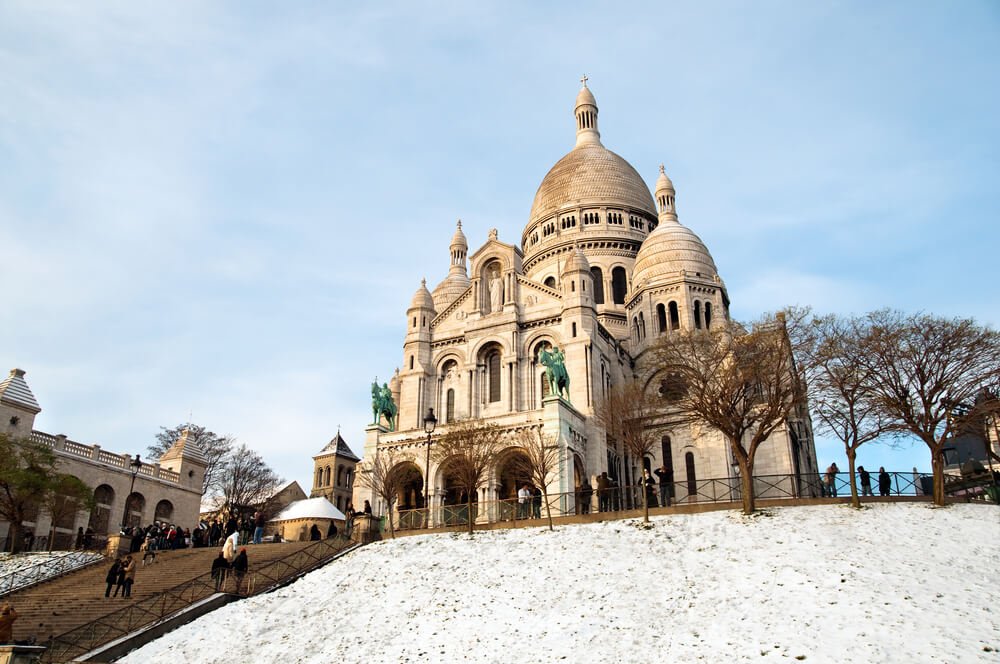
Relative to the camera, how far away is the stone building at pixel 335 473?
7475 centimetres

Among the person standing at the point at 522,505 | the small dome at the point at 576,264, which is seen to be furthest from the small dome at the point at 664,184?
the person standing at the point at 522,505

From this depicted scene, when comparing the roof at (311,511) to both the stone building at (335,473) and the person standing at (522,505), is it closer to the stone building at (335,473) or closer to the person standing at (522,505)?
the person standing at (522,505)

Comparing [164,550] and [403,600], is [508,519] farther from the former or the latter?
[164,550]

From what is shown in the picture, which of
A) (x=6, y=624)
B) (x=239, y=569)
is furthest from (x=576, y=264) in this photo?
(x=6, y=624)

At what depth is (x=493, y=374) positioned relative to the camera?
154 ft

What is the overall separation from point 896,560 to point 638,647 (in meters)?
8.47

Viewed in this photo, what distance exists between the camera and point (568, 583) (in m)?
21.5

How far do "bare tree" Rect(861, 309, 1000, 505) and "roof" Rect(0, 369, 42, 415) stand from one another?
39.6 m

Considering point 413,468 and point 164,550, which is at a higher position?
point 413,468

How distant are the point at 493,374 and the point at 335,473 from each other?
34.2 meters

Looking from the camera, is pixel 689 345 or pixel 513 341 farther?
Result: pixel 513 341

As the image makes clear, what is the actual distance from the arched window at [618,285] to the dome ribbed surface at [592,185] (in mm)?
6408

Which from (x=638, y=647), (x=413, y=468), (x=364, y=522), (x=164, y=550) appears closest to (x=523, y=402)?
(x=413, y=468)

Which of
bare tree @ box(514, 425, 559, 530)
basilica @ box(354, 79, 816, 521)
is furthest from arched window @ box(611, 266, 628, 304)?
bare tree @ box(514, 425, 559, 530)
